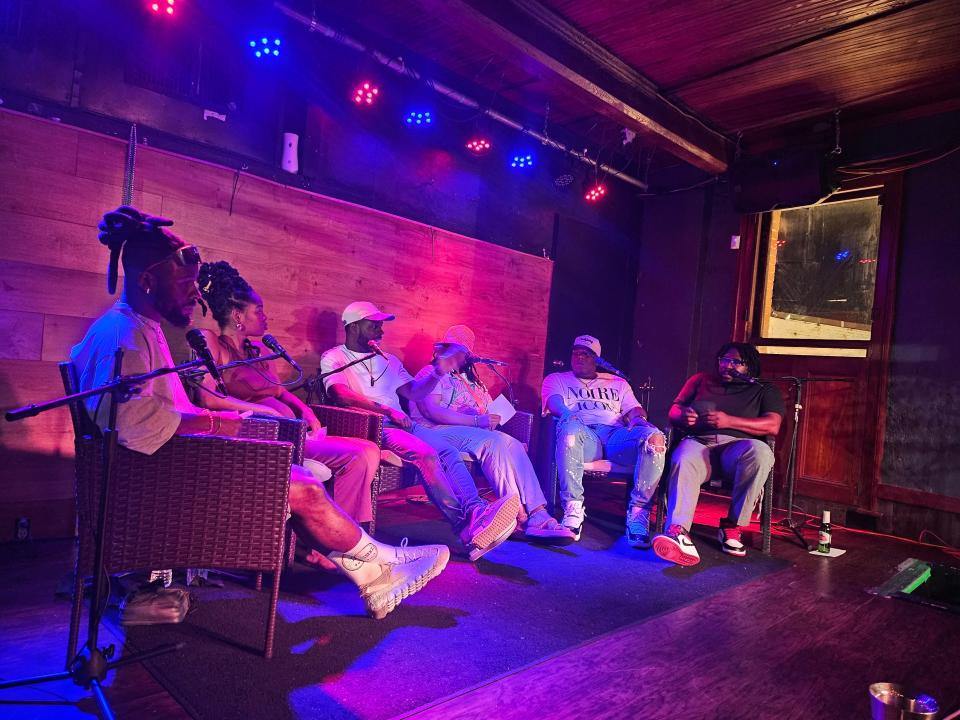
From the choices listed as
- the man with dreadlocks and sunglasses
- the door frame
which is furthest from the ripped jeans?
the door frame

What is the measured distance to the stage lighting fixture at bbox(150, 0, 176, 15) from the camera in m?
3.24

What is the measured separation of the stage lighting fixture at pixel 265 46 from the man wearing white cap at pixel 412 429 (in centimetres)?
157

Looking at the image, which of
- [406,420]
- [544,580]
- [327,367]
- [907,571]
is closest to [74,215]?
[327,367]

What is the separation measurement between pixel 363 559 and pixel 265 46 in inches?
120

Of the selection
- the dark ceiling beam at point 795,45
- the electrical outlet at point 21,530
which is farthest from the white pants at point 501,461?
the dark ceiling beam at point 795,45

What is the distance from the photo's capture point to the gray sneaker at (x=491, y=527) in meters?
3.12

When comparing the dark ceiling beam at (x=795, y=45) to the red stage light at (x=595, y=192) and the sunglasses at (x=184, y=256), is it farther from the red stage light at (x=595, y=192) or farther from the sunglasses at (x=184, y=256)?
the sunglasses at (x=184, y=256)

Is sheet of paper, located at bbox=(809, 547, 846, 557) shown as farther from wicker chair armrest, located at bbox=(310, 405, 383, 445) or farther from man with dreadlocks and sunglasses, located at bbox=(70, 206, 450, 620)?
wicker chair armrest, located at bbox=(310, 405, 383, 445)

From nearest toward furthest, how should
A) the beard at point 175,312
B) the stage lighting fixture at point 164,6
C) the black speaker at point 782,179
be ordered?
the beard at point 175,312 < the stage lighting fixture at point 164,6 < the black speaker at point 782,179

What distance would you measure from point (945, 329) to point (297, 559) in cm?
513

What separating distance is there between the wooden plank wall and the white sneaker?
65.4 inches

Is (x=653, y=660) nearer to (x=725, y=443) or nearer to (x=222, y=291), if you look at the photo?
(x=725, y=443)

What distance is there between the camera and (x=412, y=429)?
3852 millimetres

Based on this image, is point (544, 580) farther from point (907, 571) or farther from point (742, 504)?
point (907, 571)
